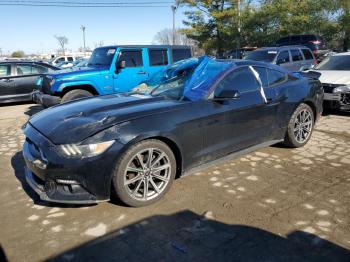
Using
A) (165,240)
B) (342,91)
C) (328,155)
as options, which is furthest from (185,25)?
(165,240)

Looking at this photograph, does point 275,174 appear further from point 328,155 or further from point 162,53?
point 162,53

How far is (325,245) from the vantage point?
2.97 meters

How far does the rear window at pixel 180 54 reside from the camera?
32.0 feet

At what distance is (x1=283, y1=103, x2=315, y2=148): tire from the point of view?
5.34 meters

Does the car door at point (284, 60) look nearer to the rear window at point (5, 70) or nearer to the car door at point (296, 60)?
the car door at point (296, 60)

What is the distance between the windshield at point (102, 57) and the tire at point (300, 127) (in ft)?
16.6

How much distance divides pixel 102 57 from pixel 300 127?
5555 millimetres

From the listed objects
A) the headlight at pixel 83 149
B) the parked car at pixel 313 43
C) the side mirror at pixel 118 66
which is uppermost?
the parked car at pixel 313 43

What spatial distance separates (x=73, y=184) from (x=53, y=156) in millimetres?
334

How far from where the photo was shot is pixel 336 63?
897 centimetres

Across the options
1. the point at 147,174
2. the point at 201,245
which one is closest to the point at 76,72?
the point at 147,174

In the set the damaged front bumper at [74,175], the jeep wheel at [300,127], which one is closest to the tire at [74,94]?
the damaged front bumper at [74,175]

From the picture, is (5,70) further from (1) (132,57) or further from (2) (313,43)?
(2) (313,43)

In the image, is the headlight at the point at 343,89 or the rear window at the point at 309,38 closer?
the headlight at the point at 343,89
